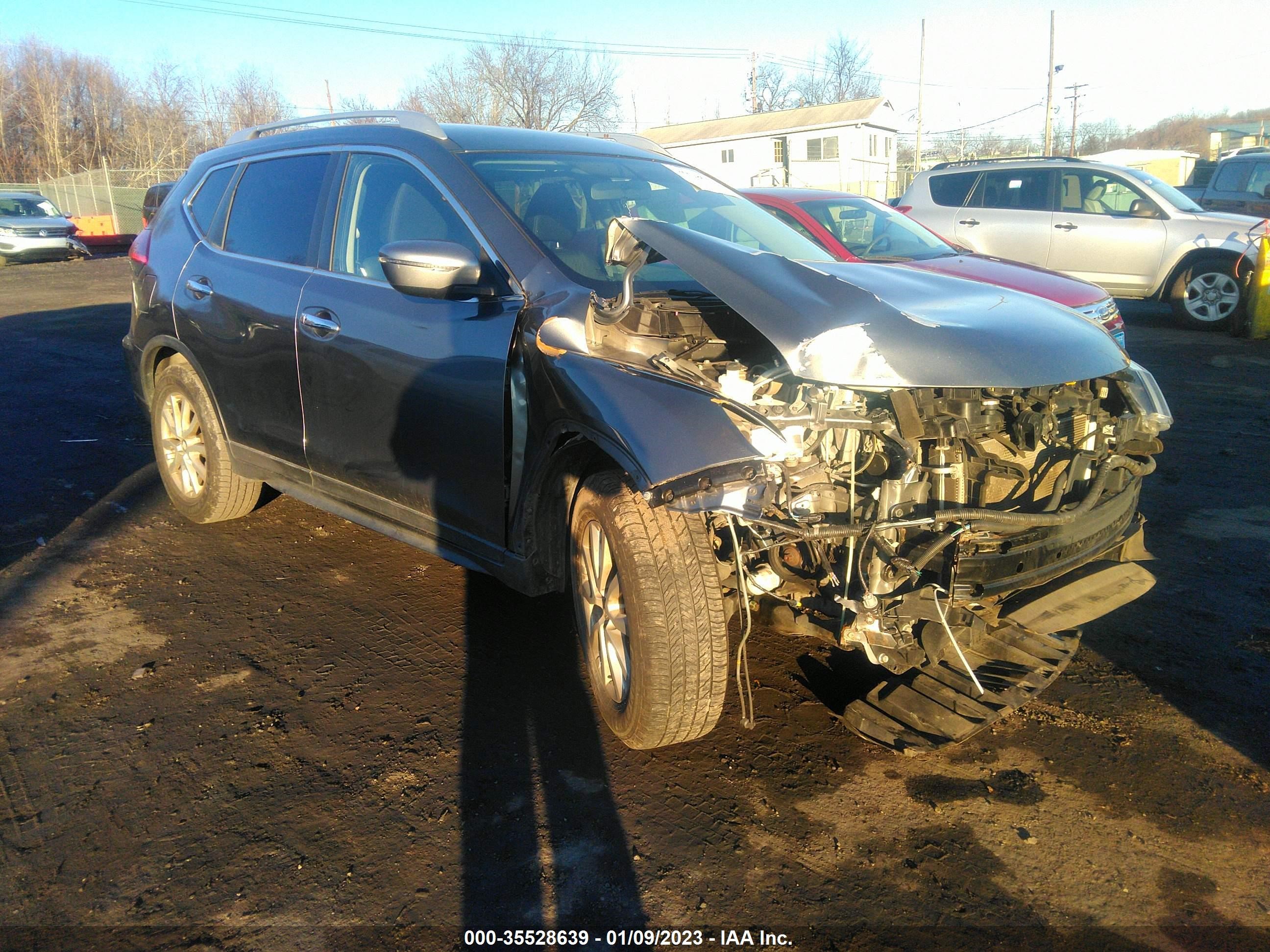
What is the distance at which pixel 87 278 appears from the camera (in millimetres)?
19766

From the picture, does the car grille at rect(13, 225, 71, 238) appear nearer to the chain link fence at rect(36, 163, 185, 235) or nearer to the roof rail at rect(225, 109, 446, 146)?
the chain link fence at rect(36, 163, 185, 235)

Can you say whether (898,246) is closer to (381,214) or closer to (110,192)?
(381,214)

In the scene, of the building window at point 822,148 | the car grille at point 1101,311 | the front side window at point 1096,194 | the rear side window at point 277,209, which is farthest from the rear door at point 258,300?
the building window at point 822,148

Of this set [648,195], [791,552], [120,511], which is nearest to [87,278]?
[120,511]

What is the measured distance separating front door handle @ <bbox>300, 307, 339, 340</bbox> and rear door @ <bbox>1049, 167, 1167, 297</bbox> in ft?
32.2

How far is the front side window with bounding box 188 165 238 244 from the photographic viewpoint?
15.4 feet

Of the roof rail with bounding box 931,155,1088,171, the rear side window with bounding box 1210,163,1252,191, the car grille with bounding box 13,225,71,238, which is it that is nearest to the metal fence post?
the car grille with bounding box 13,225,71,238

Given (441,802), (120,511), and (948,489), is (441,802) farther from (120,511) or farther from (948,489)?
(120,511)

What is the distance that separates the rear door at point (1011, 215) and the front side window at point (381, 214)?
9.41m

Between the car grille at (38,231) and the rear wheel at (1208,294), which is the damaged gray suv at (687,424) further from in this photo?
the car grille at (38,231)

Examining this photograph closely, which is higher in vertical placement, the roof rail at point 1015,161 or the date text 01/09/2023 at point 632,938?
the roof rail at point 1015,161

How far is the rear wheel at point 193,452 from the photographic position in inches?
184

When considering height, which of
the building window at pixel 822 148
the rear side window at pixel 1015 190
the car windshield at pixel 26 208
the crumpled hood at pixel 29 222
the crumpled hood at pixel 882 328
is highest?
the building window at pixel 822 148

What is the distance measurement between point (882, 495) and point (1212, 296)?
10689 mm
